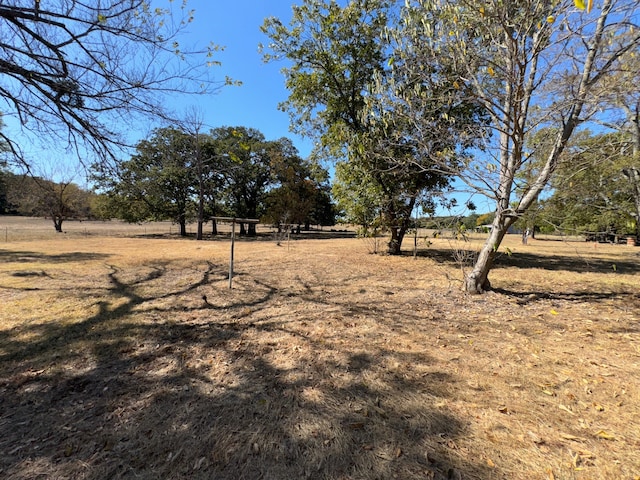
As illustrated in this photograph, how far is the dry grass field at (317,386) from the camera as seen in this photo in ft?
6.13

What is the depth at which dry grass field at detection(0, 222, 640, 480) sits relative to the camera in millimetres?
1868

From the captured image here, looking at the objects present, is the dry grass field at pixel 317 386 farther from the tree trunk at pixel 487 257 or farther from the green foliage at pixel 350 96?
the green foliage at pixel 350 96

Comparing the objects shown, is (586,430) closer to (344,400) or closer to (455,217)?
(344,400)

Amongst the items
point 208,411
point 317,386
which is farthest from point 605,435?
point 208,411

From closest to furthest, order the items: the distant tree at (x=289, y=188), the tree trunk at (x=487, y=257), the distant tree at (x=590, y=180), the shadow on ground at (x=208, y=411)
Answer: the shadow on ground at (x=208, y=411) → the distant tree at (x=590, y=180) → the tree trunk at (x=487, y=257) → the distant tree at (x=289, y=188)

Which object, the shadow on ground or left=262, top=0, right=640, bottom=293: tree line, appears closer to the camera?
the shadow on ground

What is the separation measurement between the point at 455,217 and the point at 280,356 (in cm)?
426

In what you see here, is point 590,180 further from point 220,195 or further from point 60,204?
point 60,204

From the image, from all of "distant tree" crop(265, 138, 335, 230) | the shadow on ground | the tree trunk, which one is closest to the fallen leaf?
the shadow on ground

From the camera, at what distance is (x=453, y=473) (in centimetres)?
176

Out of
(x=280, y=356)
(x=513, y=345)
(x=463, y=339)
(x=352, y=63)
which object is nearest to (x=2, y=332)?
(x=280, y=356)

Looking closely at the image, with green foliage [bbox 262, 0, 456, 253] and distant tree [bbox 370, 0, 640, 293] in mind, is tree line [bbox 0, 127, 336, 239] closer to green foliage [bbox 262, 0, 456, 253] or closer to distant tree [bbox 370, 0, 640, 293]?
green foliage [bbox 262, 0, 456, 253]

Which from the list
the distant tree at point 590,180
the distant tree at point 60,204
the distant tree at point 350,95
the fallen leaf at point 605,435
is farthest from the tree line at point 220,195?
the fallen leaf at point 605,435

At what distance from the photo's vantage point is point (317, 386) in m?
2.71
